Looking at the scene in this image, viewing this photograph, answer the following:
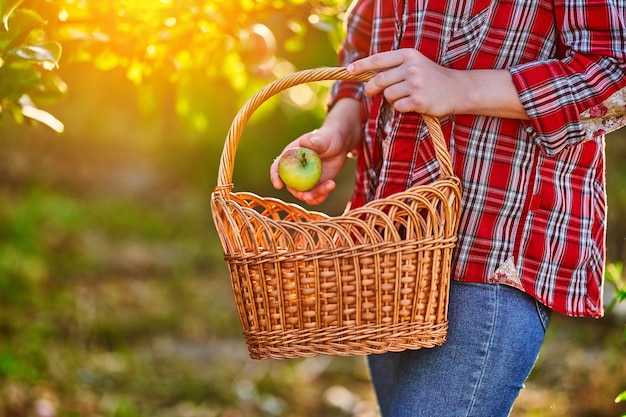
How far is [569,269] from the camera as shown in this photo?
42.1 inches

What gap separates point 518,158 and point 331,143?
1.09 feet

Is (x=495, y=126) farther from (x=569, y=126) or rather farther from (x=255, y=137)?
(x=255, y=137)

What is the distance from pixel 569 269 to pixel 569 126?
0.21 meters

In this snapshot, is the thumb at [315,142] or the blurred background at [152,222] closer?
the thumb at [315,142]

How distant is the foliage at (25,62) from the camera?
1191 millimetres

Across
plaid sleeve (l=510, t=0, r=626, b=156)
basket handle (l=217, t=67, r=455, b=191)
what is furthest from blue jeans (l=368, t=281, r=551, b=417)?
basket handle (l=217, t=67, r=455, b=191)

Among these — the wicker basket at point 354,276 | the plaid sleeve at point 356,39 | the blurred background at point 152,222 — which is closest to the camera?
the wicker basket at point 354,276

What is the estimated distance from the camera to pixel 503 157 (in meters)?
1.06

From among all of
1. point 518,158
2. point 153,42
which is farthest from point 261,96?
point 153,42

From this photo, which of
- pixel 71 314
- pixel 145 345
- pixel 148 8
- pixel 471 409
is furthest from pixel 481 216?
pixel 71 314

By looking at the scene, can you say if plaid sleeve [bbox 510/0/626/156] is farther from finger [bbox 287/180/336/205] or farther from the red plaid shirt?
finger [bbox 287/180/336/205]

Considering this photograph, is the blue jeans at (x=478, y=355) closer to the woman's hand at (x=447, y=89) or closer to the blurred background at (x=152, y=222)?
the woman's hand at (x=447, y=89)

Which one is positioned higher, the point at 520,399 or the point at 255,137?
the point at 255,137

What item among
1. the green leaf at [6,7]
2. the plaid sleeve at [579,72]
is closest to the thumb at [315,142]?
the plaid sleeve at [579,72]
